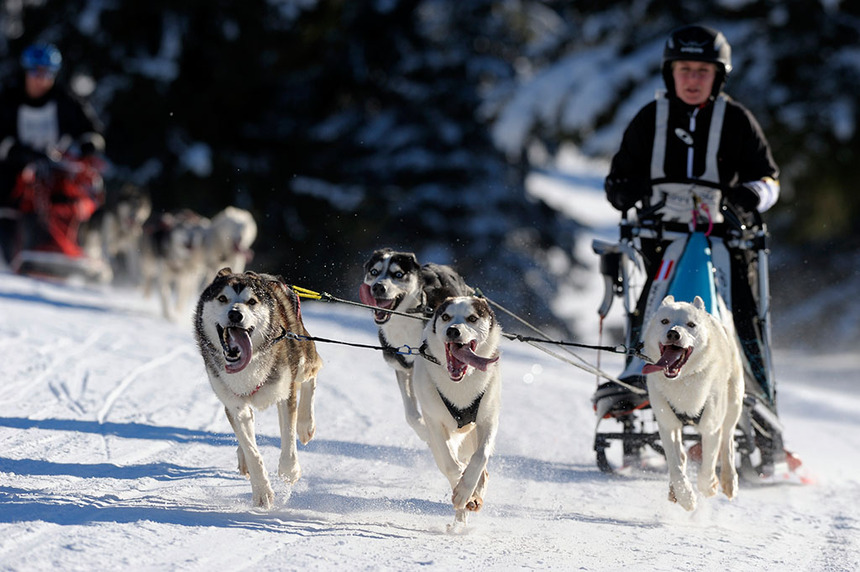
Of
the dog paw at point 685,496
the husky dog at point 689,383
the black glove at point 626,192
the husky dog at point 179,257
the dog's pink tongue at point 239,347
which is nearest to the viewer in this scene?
the dog's pink tongue at point 239,347

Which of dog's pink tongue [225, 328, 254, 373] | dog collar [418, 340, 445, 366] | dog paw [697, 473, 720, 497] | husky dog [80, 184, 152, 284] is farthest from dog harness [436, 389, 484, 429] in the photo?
husky dog [80, 184, 152, 284]

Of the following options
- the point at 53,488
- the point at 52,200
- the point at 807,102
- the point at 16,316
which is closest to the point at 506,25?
the point at 807,102

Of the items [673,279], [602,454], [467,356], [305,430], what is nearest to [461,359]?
[467,356]

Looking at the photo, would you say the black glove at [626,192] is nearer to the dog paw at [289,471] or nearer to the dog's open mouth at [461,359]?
the dog's open mouth at [461,359]

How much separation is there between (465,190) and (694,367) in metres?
14.4

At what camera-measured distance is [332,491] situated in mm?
4906

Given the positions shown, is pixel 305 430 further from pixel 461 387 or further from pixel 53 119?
pixel 53 119

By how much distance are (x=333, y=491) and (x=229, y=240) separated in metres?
5.26

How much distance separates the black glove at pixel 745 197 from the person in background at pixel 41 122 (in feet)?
24.2

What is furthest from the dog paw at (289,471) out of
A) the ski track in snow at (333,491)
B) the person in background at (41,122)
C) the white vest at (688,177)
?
the person in background at (41,122)

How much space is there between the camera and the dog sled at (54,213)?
11.7 metres

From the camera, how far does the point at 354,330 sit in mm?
11008

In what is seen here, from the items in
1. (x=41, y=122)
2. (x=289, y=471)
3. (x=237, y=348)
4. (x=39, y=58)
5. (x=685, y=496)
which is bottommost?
(x=289, y=471)

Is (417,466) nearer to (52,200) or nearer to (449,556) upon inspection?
(449,556)
